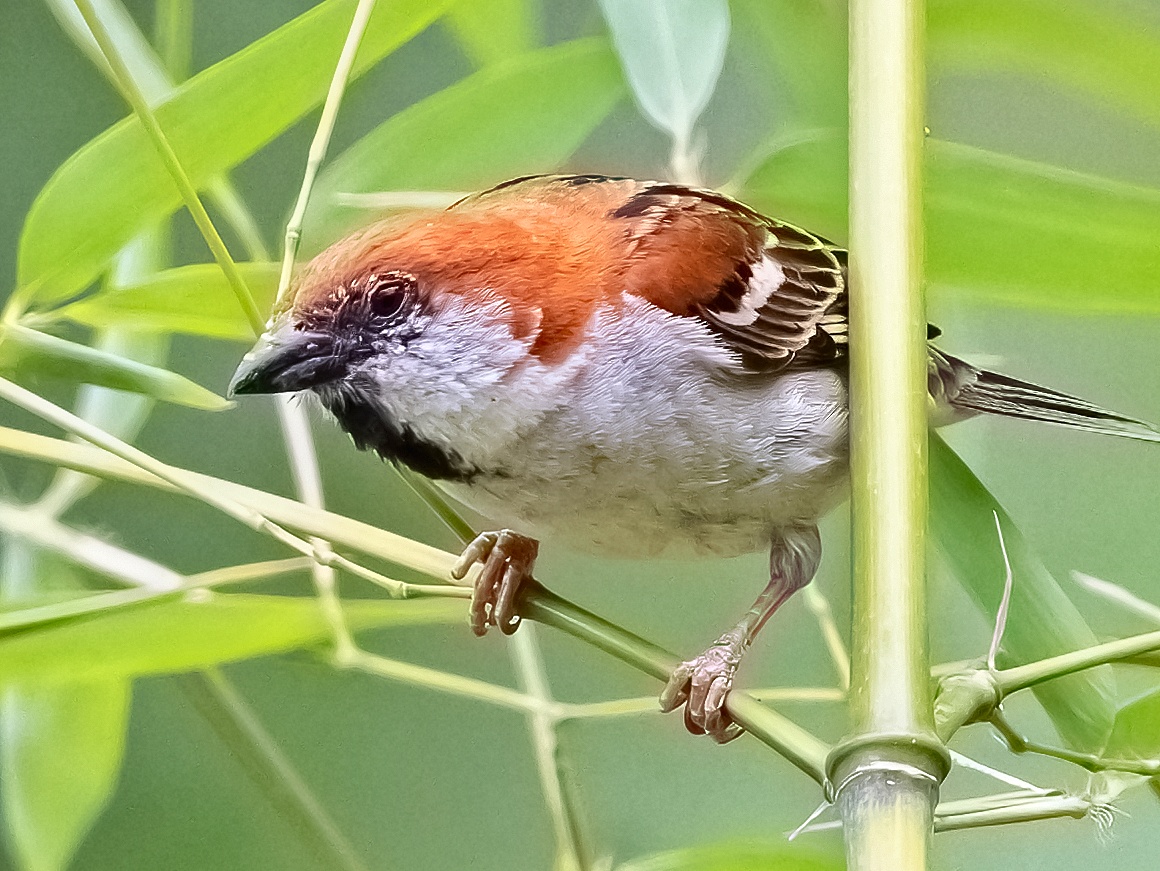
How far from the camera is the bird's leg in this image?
2.34 ft

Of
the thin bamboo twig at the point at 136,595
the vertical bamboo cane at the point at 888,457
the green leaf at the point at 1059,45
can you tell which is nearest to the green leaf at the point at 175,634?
the thin bamboo twig at the point at 136,595

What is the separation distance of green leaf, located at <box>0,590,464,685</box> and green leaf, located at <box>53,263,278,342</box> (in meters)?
0.20

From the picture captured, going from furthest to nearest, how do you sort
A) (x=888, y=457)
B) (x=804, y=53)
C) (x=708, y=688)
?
(x=804, y=53), (x=708, y=688), (x=888, y=457)

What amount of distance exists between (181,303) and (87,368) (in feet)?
0.28

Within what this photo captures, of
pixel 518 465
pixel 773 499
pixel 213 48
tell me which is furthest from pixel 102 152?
pixel 773 499

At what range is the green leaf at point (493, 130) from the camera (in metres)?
0.83

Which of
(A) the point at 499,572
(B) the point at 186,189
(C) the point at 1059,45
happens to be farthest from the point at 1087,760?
(B) the point at 186,189

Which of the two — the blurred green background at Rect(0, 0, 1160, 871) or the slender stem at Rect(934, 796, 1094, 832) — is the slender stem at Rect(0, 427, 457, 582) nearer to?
the blurred green background at Rect(0, 0, 1160, 871)

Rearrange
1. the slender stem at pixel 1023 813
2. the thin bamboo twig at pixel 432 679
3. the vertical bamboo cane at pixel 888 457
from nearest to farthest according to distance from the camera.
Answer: the vertical bamboo cane at pixel 888 457, the slender stem at pixel 1023 813, the thin bamboo twig at pixel 432 679

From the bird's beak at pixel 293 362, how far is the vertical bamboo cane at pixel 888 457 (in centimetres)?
31

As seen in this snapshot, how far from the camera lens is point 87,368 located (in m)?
0.84

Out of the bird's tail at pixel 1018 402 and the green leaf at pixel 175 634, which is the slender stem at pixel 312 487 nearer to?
the green leaf at pixel 175 634

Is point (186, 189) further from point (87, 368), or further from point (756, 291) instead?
point (756, 291)

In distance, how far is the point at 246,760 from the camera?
0.79 meters
